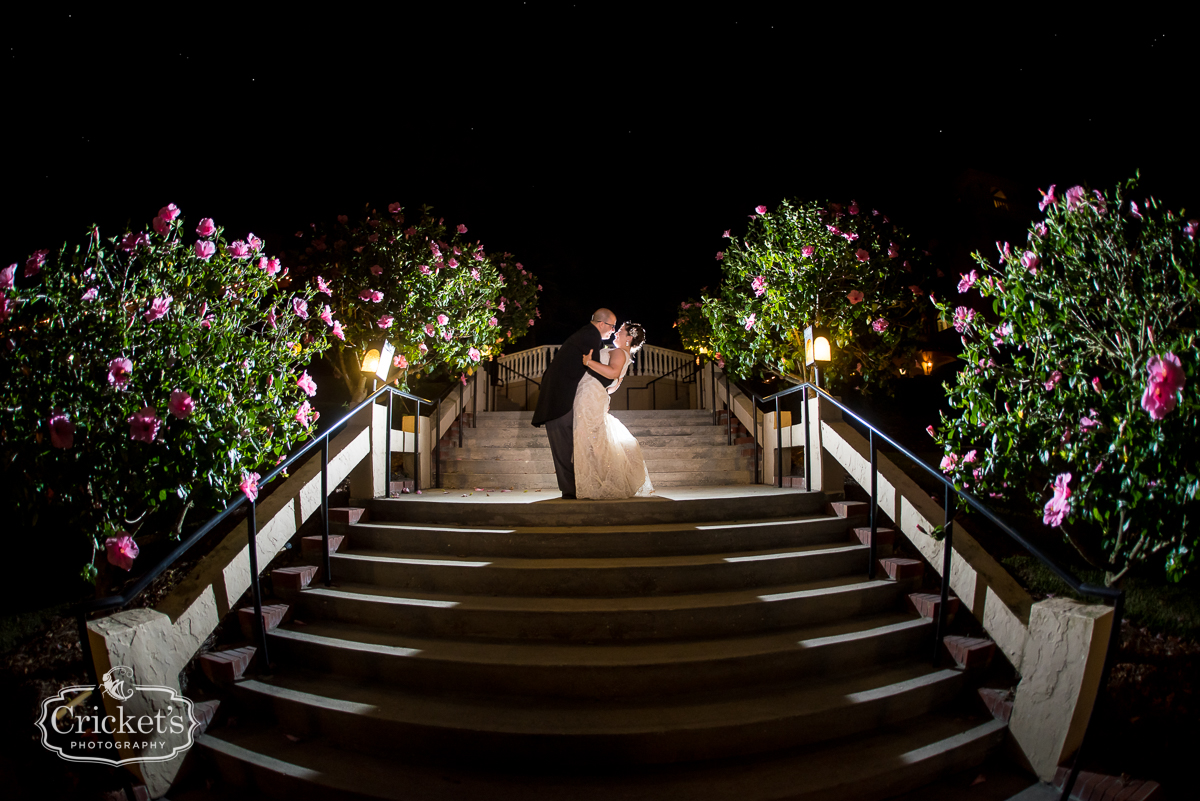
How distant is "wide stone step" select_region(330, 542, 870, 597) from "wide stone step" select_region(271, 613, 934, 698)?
Answer: 0.46m

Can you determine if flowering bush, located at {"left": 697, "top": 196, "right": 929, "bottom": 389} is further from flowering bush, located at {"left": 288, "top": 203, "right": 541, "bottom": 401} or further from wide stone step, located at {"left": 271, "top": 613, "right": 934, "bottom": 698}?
wide stone step, located at {"left": 271, "top": 613, "right": 934, "bottom": 698}

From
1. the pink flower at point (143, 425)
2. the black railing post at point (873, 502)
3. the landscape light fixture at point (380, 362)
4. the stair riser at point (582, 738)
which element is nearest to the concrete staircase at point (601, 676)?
the stair riser at point (582, 738)

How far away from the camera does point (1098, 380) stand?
315cm

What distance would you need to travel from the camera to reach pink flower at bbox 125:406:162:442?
3.19 meters

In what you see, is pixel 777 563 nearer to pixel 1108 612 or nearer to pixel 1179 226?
pixel 1108 612

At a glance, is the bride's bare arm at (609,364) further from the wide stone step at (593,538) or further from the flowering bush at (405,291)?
→ the flowering bush at (405,291)

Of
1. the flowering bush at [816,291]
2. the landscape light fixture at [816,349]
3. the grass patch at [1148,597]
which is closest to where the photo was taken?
the grass patch at [1148,597]

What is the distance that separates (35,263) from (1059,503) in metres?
6.07

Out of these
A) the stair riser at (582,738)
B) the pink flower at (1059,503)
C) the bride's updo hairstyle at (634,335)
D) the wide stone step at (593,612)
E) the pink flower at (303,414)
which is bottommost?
the stair riser at (582,738)

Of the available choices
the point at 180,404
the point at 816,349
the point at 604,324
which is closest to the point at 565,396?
the point at 604,324

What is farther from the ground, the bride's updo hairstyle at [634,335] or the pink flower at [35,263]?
the pink flower at [35,263]

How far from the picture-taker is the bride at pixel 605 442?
554cm

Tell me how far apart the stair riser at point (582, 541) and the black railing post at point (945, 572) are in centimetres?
109

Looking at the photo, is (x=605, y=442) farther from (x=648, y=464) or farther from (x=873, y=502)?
(x=873, y=502)
